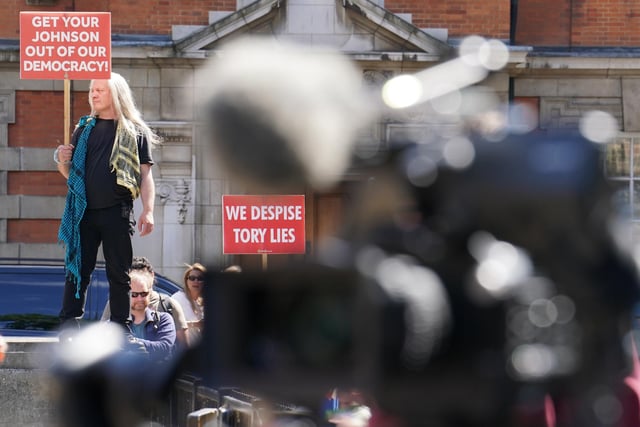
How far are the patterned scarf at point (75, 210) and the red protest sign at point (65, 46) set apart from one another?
192 centimetres

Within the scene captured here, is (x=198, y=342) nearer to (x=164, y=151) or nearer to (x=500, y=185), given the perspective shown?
(x=500, y=185)

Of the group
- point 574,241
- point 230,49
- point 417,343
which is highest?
point 230,49

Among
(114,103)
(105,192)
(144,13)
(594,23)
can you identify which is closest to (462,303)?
(105,192)

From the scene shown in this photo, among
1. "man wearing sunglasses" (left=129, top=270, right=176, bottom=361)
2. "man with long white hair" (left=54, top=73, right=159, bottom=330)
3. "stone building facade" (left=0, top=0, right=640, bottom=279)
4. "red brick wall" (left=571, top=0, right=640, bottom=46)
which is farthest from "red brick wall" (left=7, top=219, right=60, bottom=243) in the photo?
"man with long white hair" (left=54, top=73, right=159, bottom=330)

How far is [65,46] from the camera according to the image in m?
7.79

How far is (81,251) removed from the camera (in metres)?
5.83

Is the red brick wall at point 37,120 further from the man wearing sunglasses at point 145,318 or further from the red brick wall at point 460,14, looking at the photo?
the man wearing sunglasses at point 145,318

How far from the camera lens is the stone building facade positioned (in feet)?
44.5

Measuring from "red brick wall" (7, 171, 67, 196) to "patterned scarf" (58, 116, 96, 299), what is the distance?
8757mm

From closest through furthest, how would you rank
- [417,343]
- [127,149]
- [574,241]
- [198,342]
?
[417,343] → [574,241] → [198,342] → [127,149]

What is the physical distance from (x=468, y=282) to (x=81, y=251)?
4174 millimetres

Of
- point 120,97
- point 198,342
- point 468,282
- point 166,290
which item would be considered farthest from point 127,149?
point 468,282

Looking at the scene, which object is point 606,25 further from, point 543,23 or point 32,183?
point 32,183

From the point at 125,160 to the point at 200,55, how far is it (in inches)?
293
